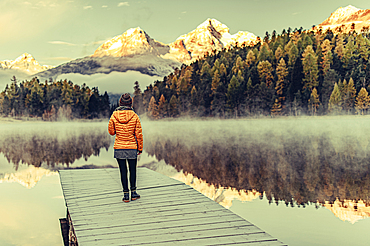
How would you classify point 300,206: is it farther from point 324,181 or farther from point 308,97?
point 308,97

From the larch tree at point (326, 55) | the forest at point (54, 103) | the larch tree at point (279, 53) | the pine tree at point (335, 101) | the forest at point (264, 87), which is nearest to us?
the pine tree at point (335, 101)

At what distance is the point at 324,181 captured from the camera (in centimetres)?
1848

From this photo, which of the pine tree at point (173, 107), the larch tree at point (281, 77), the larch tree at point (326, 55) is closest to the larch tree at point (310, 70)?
the larch tree at point (326, 55)

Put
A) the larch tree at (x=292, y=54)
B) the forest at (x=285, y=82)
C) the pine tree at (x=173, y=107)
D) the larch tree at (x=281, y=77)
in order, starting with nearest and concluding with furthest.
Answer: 1. the forest at (x=285, y=82)
2. the larch tree at (x=281, y=77)
3. the larch tree at (x=292, y=54)
4. the pine tree at (x=173, y=107)

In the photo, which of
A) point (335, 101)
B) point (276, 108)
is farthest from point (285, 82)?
point (335, 101)

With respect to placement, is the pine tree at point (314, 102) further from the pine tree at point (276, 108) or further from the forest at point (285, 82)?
the pine tree at point (276, 108)

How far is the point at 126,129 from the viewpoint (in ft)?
28.1

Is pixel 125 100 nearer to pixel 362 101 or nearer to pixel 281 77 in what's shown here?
pixel 362 101

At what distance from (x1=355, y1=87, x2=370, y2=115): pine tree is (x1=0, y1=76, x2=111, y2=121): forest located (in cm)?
10944

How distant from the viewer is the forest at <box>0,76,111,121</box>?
171m

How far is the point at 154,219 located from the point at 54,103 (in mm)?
177031

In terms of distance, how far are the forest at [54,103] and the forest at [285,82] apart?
32.1m

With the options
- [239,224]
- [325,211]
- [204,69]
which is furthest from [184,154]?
[204,69]

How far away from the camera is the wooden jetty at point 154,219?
21.0 ft
